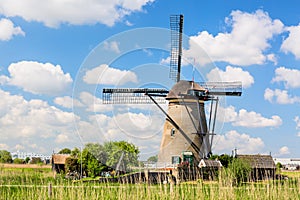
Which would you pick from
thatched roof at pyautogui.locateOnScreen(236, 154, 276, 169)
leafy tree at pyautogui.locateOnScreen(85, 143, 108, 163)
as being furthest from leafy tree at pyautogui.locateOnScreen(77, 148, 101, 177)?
thatched roof at pyautogui.locateOnScreen(236, 154, 276, 169)

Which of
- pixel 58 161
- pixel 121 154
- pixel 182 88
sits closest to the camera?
pixel 121 154

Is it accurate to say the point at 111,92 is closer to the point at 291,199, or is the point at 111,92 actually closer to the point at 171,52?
A: the point at 171,52

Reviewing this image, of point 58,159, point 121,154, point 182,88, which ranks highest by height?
point 182,88

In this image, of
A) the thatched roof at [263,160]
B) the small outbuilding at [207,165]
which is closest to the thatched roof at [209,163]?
the small outbuilding at [207,165]

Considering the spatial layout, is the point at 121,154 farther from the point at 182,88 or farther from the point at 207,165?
the point at 182,88

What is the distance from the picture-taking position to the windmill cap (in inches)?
916

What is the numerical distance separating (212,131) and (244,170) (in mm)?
3850

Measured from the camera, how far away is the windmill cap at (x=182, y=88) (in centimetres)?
2327

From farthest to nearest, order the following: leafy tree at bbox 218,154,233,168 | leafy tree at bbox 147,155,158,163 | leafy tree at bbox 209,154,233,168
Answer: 1. leafy tree at bbox 218,154,233,168
2. leafy tree at bbox 209,154,233,168
3. leafy tree at bbox 147,155,158,163

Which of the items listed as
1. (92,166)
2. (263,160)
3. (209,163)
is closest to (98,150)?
(92,166)

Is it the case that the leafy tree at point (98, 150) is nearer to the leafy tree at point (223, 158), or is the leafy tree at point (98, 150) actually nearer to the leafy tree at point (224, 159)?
the leafy tree at point (223, 158)

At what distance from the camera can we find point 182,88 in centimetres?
2342

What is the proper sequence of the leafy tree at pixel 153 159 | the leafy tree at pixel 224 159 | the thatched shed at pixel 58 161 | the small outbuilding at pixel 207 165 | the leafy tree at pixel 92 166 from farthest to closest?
the thatched shed at pixel 58 161
the leafy tree at pixel 92 166
the leafy tree at pixel 224 159
the small outbuilding at pixel 207 165
the leafy tree at pixel 153 159

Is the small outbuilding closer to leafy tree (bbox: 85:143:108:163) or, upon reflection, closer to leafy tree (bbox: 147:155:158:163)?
leafy tree (bbox: 147:155:158:163)
